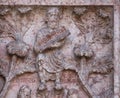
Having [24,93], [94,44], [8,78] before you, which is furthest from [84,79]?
[8,78]

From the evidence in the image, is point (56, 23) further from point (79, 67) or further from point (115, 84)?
point (115, 84)

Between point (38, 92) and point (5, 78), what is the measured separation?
328mm

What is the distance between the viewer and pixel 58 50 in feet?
16.8

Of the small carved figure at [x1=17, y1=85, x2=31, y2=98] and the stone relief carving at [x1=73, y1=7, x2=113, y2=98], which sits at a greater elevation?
the stone relief carving at [x1=73, y1=7, x2=113, y2=98]

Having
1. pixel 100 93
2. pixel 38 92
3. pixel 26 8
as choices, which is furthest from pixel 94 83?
pixel 26 8

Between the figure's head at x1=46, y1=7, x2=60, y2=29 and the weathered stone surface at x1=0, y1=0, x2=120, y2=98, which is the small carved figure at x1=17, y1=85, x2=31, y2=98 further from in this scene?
the figure's head at x1=46, y1=7, x2=60, y2=29

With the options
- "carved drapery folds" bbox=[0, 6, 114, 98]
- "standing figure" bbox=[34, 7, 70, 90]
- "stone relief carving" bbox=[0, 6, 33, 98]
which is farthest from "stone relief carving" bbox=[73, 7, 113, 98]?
"stone relief carving" bbox=[0, 6, 33, 98]

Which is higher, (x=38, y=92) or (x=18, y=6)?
(x=18, y=6)

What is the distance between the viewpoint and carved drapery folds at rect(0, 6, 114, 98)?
Result: 501 centimetres

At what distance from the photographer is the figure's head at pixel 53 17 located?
16.8ft

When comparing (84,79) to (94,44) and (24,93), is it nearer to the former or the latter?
(94,44)

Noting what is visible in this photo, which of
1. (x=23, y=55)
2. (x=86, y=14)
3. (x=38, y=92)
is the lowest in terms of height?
(x=38, y=92)

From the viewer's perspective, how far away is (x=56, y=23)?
203 inches

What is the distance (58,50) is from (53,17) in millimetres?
314
